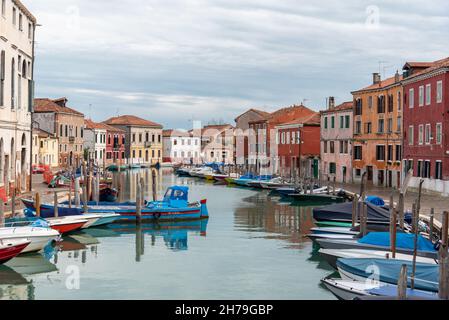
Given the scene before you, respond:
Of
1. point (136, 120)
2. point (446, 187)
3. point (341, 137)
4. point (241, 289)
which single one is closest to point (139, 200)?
point (241, 289)

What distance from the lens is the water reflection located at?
85.9 ft

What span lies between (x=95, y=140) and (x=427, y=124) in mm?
61323

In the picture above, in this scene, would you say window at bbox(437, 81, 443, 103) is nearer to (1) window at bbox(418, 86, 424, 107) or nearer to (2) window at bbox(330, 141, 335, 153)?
(1) window at bbox(418, 86, 424, 107)

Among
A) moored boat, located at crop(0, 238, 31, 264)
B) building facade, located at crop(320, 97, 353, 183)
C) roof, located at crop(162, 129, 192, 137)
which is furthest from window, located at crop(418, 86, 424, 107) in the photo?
roof, located at crop(162, 129, 192, 137)

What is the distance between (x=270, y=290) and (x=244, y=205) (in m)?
23.2

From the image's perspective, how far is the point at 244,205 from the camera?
3944 centimetres

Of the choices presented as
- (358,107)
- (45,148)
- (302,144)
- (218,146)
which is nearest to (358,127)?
(358,107)

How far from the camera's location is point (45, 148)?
218 ft

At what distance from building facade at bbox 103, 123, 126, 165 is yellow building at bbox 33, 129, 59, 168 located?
84.2 feet

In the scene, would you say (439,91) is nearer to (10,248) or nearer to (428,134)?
(428,134)
